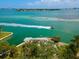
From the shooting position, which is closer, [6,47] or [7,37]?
[6,47]

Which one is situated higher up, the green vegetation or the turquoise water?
the green vegetation

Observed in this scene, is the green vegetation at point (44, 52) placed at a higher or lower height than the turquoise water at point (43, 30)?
higher

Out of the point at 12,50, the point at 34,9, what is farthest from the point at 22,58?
the point at 34,9

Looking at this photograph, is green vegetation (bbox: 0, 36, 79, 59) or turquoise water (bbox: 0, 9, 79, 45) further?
turquoise water (bbox: 0, 9, 79, 45)

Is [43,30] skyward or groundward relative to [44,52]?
groundward

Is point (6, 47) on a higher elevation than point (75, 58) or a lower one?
lower

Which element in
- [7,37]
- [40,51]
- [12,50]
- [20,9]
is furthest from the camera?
[20,9]

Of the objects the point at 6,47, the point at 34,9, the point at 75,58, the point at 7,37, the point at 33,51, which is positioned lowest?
the point at 34,9

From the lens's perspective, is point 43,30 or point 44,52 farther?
point 43,30

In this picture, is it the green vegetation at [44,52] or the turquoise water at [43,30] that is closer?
the green vegetation at [44,52]

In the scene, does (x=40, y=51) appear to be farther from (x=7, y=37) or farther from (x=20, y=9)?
(x=20, y=9)

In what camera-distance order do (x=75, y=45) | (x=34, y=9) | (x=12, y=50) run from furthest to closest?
(x=34, y=9), (x=12, y=50), (x=75, y=45)
